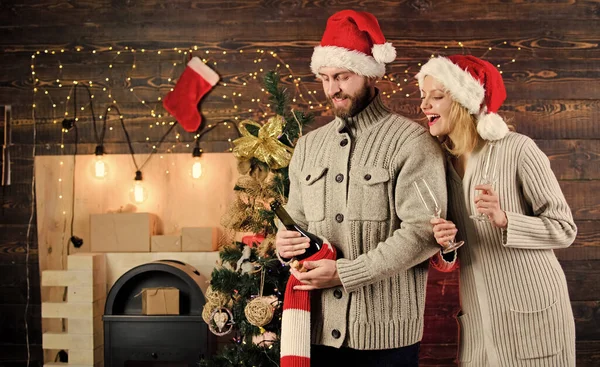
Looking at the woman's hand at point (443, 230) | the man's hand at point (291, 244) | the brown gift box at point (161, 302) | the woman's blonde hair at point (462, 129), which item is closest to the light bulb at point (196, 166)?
the brown gift box at point (161, 302)

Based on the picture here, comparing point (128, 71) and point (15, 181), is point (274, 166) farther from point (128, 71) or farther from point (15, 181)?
point (15, 181)

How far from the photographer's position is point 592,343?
371 centimetres

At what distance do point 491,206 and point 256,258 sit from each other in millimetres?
1193

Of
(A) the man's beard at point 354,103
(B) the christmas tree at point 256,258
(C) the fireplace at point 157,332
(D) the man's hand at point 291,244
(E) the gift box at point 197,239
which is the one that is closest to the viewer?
(D) the man's hand at point 291,244

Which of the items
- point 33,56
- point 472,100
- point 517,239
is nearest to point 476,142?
point 472,100

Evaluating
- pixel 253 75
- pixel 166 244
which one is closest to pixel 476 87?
pixel 253 75

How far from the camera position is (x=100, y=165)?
3.68 metres

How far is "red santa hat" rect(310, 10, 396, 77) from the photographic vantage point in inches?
79.5

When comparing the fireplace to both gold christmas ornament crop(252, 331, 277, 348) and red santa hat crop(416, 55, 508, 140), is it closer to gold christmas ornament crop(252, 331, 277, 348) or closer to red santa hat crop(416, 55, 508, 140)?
gold christmas ornament crop(252, 331, 277, 348)

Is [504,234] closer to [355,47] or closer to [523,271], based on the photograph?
[523,271]

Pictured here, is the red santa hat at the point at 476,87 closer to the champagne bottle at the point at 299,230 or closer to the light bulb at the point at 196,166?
the champagne bottle at the point at 299,230

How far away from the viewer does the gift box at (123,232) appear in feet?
11.8

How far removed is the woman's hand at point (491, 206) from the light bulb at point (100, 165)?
2416 mm

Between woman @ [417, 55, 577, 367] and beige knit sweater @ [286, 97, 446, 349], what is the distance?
0.17 m
